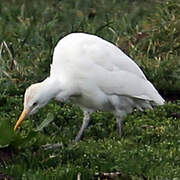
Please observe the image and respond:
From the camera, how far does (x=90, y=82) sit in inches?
304

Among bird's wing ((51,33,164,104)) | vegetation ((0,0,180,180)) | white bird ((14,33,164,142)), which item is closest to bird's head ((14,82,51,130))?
white bird ((14,33,164,142))

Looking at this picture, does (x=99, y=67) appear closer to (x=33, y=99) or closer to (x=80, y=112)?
(x=33, y=99)

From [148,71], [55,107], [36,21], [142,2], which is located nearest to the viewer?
[55,107]

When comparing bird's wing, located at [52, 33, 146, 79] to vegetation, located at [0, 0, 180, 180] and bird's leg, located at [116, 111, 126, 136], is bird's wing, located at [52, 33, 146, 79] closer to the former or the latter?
bird's leg, located at [116, 111, 126, 136]

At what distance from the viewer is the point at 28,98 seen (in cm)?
749

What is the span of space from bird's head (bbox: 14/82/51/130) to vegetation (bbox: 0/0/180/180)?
153 mm

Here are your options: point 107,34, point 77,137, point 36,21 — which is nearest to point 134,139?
point 77,137

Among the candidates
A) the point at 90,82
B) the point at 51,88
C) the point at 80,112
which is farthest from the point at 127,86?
the point at 80,112

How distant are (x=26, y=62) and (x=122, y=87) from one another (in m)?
2.68

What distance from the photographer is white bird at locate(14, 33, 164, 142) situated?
7.69m

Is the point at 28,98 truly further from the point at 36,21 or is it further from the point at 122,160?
the point at 36,21

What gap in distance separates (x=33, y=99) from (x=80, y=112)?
1379mm

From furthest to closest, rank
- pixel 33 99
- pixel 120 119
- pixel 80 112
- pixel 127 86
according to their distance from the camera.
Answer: pixel 80 112 < pixel 120 119 < pixel 127 86 < pixel 33 99

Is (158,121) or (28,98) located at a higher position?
(28,98)
